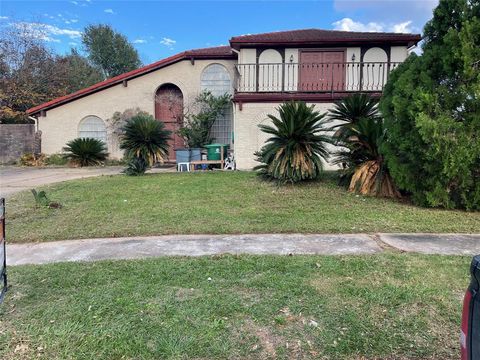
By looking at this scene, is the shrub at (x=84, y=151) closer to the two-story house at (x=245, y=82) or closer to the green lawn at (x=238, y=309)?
the two-story house at (x=245, y=82)

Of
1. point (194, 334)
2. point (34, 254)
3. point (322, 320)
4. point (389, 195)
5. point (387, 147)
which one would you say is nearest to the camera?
point (194, 334)

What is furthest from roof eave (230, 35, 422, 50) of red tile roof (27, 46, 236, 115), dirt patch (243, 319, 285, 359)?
dirt patch (243, 319, 285, 359)

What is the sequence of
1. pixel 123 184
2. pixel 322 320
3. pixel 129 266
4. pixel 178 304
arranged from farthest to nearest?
pixel 123 184, pixel 129 266, pixel 178 304, pixel 322 320

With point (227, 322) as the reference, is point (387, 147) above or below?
above

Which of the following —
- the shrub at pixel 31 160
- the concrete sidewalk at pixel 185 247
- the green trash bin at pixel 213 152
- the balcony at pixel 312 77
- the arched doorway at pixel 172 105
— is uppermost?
the balcony at pixel 312 77

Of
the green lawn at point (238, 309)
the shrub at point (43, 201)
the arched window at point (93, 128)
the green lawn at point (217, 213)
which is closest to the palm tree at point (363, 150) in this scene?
the green lawn at point (217, 213)

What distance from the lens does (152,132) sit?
1212cm

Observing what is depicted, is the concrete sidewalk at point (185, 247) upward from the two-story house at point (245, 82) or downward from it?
downward

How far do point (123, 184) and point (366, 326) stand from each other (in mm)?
8148

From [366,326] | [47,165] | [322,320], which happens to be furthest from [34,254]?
[47,165]

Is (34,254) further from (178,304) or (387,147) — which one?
(387,147)

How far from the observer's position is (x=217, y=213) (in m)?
6.87

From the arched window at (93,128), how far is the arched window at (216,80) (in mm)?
4966

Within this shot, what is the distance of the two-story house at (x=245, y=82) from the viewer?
1380 cm
